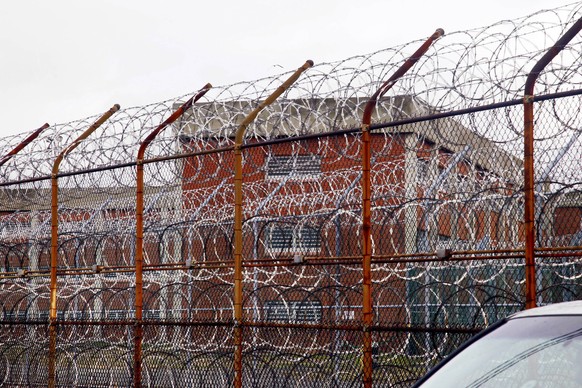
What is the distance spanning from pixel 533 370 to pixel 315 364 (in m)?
4.79

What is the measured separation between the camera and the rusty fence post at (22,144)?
41.0ft

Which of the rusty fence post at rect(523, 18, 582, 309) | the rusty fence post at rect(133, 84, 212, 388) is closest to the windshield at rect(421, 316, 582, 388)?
the rusty fence post at rect(523, 18, 582, 309)

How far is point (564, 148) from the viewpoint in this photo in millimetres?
7594

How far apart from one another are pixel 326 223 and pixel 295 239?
0.42 metres

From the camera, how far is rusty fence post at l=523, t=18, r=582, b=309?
6.69 meters

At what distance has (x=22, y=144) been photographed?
41.7ft

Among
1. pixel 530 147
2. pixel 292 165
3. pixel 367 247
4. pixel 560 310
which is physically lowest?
pixel 560 310

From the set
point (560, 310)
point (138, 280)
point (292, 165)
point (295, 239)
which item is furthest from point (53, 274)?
point (560, 310)

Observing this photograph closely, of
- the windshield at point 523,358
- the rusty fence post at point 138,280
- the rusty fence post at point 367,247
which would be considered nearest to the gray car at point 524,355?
the windshield at point 523,358

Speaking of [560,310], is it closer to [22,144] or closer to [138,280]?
[138,280]

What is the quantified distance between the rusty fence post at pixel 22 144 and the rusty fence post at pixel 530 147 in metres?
7.10

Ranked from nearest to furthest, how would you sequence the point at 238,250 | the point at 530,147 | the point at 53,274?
the point at 530,147 < the point at 238,250 < the point at 53,274

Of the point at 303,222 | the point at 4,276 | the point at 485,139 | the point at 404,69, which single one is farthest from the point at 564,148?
the point at 4,276

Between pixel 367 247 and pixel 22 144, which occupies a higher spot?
pixel 22 144
